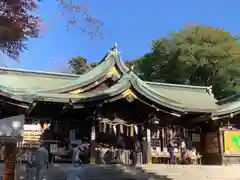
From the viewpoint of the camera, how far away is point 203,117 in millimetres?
18750

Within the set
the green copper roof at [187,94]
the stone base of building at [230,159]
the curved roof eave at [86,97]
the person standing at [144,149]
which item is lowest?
the stone base of building at [230,159]

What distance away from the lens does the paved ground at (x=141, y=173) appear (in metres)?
13.2

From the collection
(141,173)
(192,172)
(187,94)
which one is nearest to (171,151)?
(192,172)

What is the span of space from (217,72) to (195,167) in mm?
26483

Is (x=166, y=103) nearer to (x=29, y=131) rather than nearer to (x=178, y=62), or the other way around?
(x=29, y=131)

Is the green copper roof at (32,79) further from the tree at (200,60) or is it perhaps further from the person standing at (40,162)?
the tree at (200,60)

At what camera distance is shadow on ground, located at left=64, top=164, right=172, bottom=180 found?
1331cm

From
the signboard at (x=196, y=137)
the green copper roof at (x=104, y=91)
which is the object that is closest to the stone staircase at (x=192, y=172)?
the green copper roof at (x=104, y=91)

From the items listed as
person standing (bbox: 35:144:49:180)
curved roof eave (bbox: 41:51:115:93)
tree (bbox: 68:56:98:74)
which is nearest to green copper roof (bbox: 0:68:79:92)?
curved roof eave (bbox: 41:51:115:93)

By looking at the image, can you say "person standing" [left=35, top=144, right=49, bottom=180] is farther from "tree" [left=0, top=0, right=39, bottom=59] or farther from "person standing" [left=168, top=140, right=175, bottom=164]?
"person standing" [left=168, top=140, right=175, bottom=164]

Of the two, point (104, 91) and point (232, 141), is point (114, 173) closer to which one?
point (104, 91)

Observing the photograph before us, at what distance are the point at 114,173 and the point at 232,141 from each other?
8.20 m

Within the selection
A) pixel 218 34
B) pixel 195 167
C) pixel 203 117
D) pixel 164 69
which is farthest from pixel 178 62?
pixel 195 167

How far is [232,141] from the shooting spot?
19.0 metres
